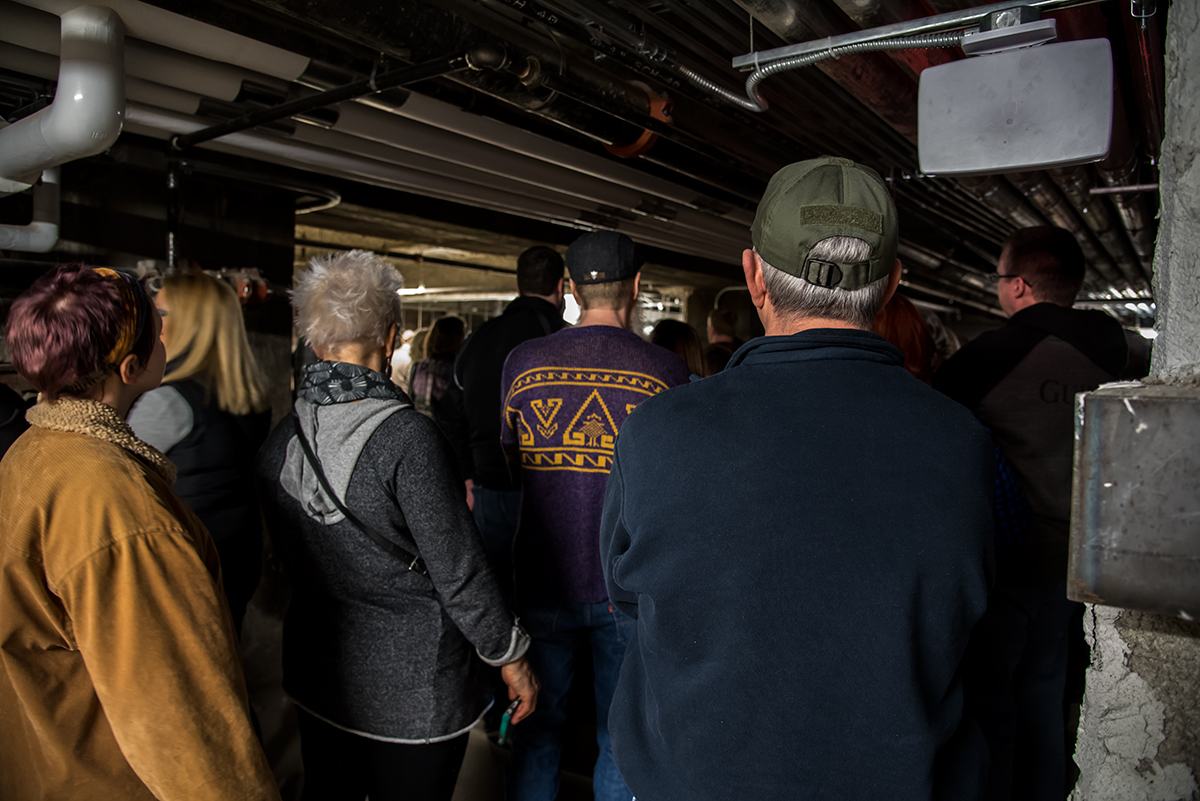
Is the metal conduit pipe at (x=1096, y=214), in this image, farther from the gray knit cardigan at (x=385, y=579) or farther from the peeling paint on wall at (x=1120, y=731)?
the gray knit cardigan at (x=385, y=579)

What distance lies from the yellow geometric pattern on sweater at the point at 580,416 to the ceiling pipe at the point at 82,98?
124cm

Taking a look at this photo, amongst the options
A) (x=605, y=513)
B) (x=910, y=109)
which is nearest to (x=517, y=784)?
(x=605, y=513)

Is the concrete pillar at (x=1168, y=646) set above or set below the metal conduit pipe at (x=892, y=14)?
below

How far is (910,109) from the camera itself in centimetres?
249

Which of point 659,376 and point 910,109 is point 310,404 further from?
point 910,109

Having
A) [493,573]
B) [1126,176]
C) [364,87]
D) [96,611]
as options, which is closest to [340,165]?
[364,87]

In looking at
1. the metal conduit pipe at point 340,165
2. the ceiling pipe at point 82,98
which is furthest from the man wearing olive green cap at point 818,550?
the metal conduit pipe at point 340,165

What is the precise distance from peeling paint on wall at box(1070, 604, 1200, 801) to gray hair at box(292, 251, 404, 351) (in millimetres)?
1497

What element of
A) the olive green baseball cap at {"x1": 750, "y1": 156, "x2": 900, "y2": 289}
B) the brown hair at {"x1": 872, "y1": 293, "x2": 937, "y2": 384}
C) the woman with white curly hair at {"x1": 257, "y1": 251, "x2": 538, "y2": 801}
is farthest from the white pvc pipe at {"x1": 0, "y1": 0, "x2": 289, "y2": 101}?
the brown hair at {"x1": 872, "y1": 293, "x2": 937, "y2": 384}

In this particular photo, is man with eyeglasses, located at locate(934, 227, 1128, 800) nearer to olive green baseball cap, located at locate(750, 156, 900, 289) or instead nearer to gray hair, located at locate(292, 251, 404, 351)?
olive green baseball cap, located at locate(750, 156, 900, 289)

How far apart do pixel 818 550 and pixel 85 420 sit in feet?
3.66

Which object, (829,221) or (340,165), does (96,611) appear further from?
(340,165)

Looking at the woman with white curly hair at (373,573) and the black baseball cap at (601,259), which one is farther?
the black baseball cap at (601,259)

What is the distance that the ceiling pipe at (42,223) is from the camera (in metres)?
2.44
